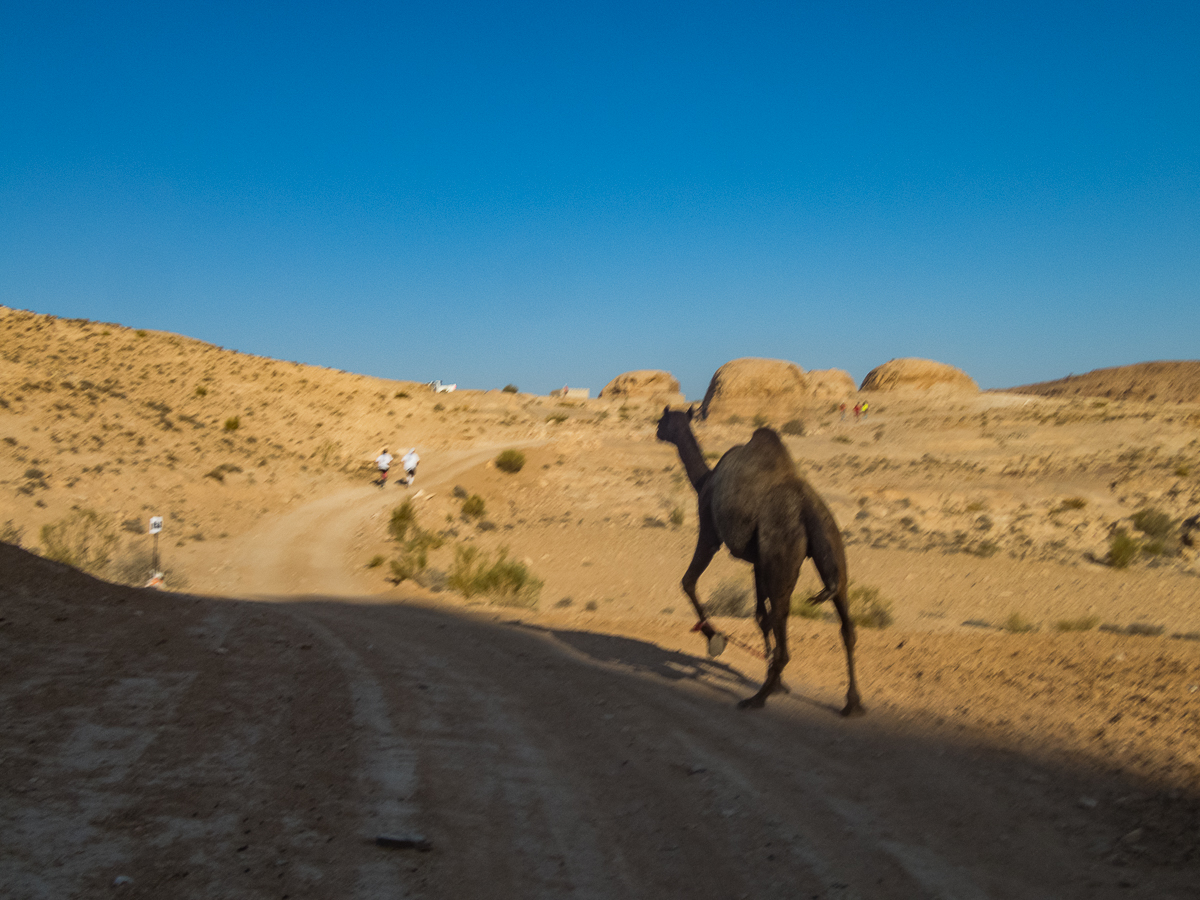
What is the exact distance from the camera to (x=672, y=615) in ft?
57.6

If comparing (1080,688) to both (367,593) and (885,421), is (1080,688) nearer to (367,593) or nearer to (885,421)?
(367,593)

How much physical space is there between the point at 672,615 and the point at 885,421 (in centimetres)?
3701

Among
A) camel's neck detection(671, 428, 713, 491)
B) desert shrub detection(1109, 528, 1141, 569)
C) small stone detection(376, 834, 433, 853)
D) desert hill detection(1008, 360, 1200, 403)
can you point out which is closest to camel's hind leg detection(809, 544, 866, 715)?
camel's neck detection(671, 428, 713, 491)

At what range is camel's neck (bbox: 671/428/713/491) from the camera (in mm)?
9375

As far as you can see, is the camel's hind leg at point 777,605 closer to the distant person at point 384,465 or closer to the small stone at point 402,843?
the small stone at point 402,843

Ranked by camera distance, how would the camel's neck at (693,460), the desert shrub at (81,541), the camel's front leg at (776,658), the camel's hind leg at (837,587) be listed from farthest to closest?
the desert shrub at (81,541) → the camel's neck at (693,460) → the camel's front leg at (776,658) → the camel's hind leg at (837,587)

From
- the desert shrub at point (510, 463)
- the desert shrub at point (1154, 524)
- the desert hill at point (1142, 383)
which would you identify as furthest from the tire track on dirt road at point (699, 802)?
the desert hill at point (1142, 383)

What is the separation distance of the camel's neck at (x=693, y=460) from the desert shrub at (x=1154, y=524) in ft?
66.2

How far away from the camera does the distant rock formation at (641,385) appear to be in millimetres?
86500

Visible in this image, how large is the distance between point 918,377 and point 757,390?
65.7 feet

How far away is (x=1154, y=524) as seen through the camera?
2350cm

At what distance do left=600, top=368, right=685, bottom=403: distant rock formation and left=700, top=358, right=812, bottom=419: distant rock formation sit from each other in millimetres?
27071

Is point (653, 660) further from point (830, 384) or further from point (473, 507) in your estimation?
point (830, 384)

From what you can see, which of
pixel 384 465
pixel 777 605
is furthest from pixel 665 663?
pixel 384 465
